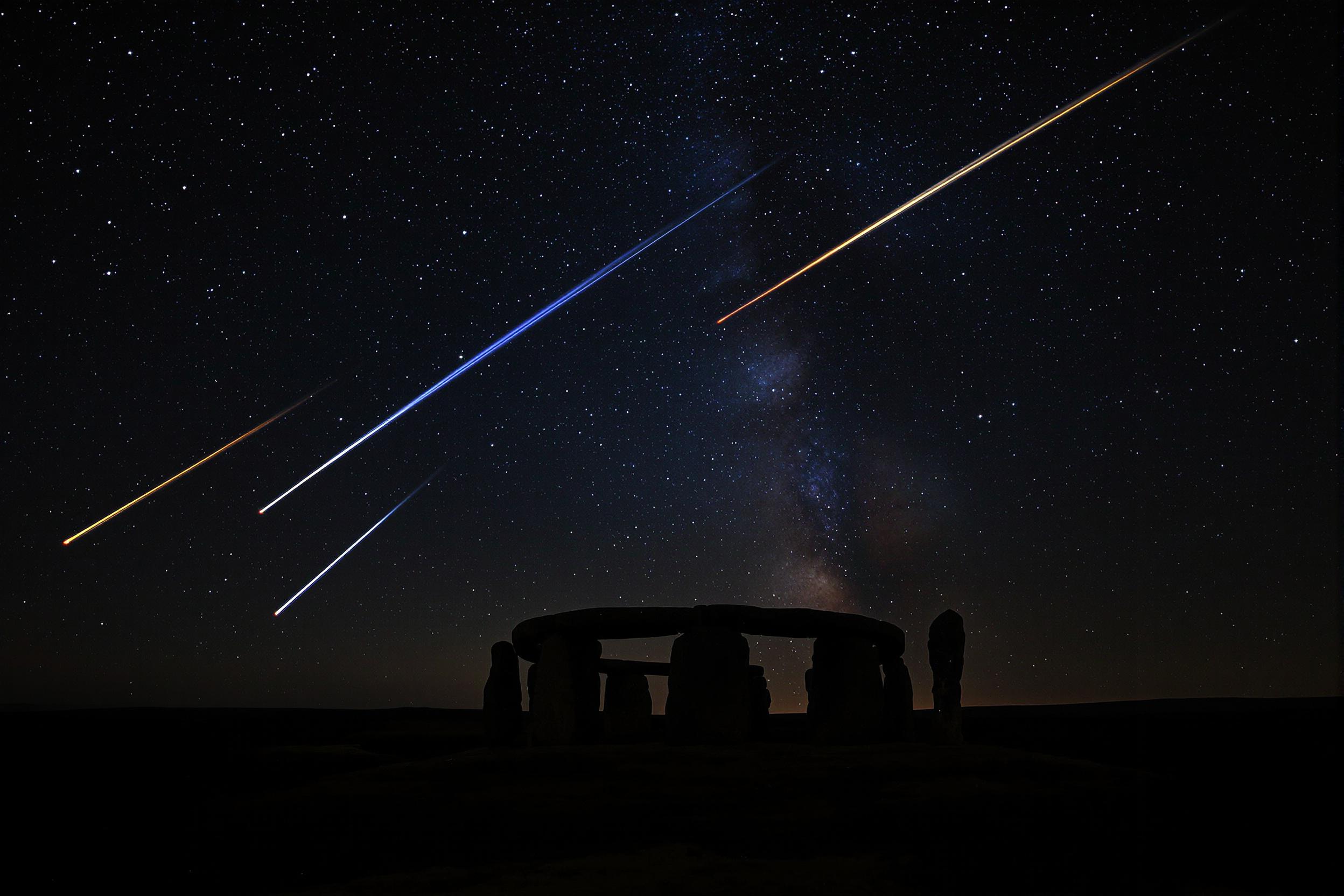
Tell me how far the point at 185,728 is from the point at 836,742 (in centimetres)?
3316

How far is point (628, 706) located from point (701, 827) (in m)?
11.4

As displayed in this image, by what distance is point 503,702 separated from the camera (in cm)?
1555

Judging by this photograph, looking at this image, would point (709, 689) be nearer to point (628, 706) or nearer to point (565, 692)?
point (565, 692)

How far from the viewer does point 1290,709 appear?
38.0m

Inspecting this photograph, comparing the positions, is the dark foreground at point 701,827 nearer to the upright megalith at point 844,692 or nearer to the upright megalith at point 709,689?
the upright megalith at point 709,689

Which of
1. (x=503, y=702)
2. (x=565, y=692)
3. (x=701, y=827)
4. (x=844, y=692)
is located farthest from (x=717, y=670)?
(x=503, y=702)

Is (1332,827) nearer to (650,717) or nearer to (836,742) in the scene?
(836,742)

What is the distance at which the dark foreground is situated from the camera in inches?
200

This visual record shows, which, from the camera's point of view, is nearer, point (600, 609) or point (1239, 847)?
point (1239, 847)

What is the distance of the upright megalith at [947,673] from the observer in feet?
40.7

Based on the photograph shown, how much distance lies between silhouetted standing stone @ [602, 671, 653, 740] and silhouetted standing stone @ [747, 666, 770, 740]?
7.76ft

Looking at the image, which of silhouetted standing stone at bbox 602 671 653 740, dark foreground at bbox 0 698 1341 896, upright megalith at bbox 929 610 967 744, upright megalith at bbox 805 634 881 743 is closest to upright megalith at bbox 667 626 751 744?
dark foreground at bbox 0 698 1341 896

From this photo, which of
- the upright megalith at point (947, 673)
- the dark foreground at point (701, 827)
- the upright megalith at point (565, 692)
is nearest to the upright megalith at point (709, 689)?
the dark foreground at point (701, 827)

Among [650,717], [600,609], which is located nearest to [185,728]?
[650,717]
